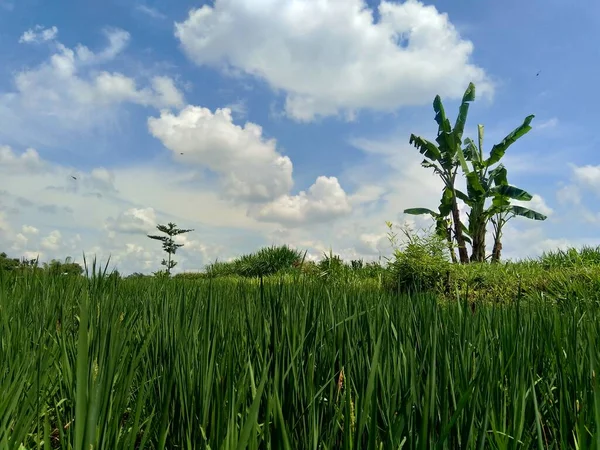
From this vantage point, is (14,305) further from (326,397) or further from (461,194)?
(461,194)

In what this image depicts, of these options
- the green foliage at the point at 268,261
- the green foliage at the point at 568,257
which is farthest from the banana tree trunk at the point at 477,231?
the green foliage at the point at 268,261

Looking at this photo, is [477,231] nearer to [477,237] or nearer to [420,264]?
[477,237]

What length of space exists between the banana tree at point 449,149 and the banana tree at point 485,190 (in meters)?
0.31

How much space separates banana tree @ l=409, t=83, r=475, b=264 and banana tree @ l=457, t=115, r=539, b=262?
1.00 ft

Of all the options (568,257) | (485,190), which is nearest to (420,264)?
(568,257)

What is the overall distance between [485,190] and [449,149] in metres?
1.65

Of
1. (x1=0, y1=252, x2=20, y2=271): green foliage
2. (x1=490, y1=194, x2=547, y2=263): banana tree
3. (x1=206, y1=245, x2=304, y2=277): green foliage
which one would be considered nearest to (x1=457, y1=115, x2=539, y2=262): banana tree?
(x1=490, y1=194, x2=547, y2=263): banana tree

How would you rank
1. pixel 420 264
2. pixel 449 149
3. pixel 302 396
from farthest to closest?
pixel 449 149
pixel 420 264
pixel 302 396

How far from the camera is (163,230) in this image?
52.9 feet

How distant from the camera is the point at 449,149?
46.4 ft

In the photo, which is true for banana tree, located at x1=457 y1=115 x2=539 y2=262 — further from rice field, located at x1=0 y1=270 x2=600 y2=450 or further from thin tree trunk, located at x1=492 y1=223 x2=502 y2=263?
rice field, located at x1=0 y1=270 x2=600 y2=450

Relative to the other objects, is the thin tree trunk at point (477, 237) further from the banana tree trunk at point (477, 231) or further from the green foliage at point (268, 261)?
the green foliage at point (268, 261)

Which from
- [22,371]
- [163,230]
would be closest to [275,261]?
[163,230]

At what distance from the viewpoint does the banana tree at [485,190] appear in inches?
526
